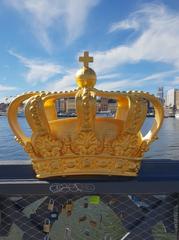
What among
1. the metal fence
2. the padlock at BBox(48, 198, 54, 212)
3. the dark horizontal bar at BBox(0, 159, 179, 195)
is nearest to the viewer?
the dark horizontal bar at BBox(0, 159, 179, 195)

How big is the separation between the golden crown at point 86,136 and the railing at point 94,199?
0.08 meters

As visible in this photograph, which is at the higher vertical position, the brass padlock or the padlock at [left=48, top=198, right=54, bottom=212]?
the padlock at [left=48, top=198, right=54, bottom=212]

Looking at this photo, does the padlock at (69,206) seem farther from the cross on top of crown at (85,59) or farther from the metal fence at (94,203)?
the cross on top of crown at (85,59)

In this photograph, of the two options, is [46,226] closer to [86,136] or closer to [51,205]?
[51,205]

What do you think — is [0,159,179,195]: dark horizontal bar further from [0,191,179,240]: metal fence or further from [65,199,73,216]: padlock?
[65,199,73,216]: padlock

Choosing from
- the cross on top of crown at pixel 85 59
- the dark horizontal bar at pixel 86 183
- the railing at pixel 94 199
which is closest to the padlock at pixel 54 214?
the railing at pixel 94 199

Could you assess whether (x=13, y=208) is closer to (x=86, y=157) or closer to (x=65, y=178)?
(x=65, y=178)

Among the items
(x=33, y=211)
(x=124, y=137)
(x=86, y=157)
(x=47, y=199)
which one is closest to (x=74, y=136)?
(x=86, y=157)

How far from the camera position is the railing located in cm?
244

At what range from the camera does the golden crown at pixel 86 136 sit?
2.45m

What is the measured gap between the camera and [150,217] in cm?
256

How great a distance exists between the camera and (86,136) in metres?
2.48

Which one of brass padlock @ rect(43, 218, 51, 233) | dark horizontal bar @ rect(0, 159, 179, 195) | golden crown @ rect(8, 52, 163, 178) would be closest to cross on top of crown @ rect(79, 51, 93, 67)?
golden crown @ rect(8, 52, 163, 178)

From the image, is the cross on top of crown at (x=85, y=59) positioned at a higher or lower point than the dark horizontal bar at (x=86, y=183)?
higher
